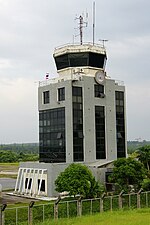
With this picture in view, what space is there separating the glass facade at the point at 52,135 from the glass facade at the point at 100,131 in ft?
14.7

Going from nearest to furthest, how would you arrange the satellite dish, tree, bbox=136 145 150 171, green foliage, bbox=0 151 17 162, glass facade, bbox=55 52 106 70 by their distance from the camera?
tree, bbox=136 145 150 171 < the satellite dish < glass facade, bbox=55 52 106 70 < green foliage, bbox=0 151 17 162

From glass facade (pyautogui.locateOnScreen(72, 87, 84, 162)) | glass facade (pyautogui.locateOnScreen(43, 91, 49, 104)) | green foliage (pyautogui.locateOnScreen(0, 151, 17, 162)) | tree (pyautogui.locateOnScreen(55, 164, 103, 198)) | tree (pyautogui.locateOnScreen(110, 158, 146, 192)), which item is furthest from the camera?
green foliage (pyautogui.locateOnScreen(0, 151, 17, 162))

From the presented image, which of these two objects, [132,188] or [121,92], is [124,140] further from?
[132,188]

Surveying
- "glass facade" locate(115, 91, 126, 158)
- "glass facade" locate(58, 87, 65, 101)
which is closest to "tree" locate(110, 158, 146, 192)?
"glass facade" locate(115, 91, 126, 158)

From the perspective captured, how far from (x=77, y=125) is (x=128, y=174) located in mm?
11428

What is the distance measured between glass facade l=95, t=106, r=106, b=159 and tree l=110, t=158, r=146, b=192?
9.60 m

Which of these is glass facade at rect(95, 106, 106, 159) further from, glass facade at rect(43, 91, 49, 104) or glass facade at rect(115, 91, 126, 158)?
glass facade at rect(43, 91, 49, 104)

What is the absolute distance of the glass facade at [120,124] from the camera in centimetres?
5222

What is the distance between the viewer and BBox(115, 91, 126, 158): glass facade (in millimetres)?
52219

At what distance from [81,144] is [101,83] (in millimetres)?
8351

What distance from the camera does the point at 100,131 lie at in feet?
164

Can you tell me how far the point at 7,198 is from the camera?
43.8 meters

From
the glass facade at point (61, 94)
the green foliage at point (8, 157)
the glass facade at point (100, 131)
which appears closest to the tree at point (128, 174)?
the glass facade at point (100, 131)

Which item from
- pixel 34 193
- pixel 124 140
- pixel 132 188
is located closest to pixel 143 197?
pixel 132 188
